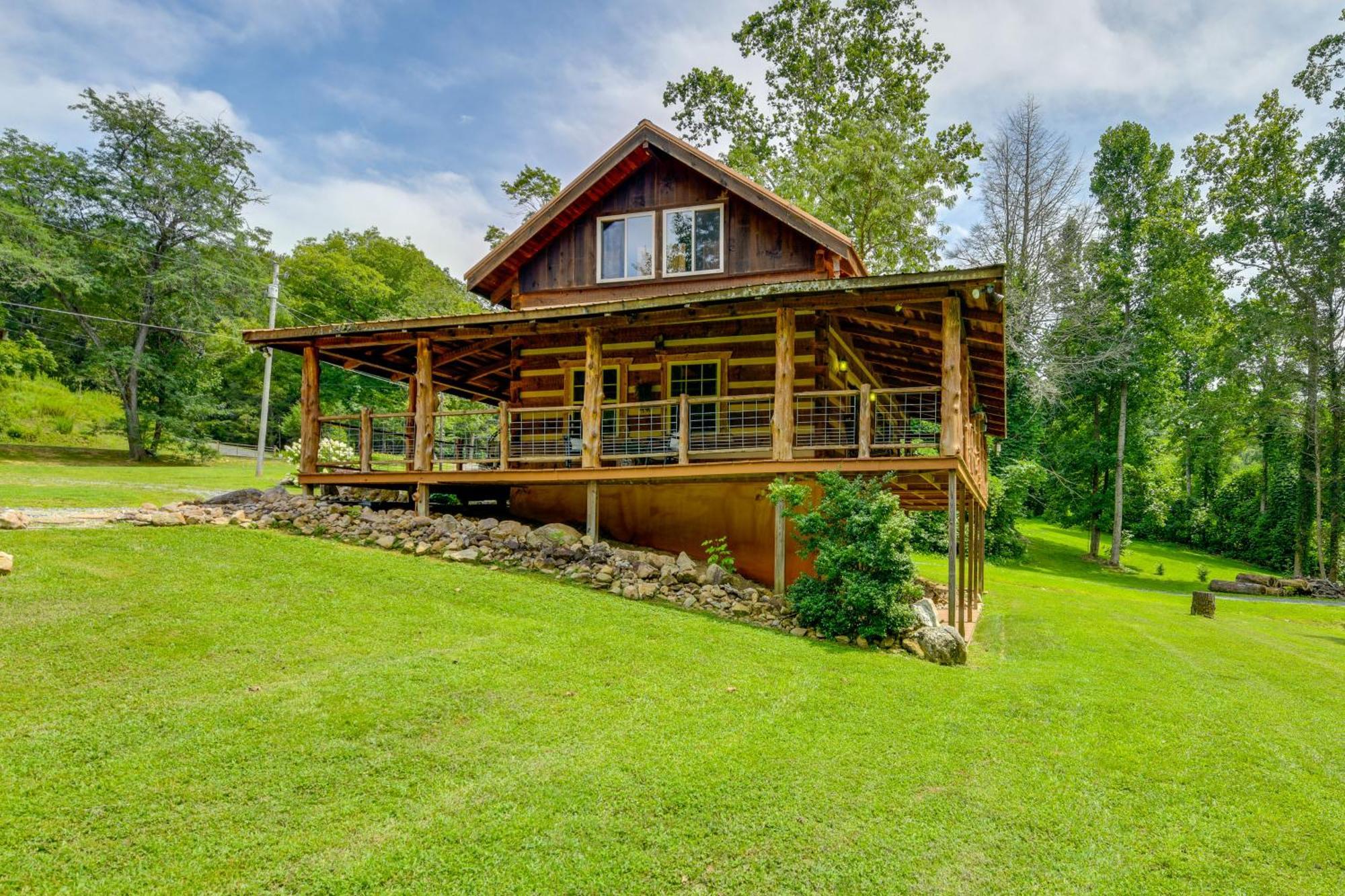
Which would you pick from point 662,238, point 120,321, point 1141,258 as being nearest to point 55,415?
point 120,321

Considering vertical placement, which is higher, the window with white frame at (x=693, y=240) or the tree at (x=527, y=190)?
→ the tree at (x=527, y=190)

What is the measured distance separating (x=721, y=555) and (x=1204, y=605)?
1432 centimetres

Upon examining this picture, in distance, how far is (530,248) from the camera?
17.0m

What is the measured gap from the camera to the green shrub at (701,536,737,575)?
12117mm

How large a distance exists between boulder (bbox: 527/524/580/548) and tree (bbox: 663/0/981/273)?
2344 cm

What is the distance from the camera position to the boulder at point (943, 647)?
9.45 m

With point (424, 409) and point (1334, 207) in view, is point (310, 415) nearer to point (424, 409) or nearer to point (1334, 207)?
point (424, 409)

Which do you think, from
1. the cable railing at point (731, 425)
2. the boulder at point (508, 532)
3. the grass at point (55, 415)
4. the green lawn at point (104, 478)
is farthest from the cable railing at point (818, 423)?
the grass at point (55, 415)

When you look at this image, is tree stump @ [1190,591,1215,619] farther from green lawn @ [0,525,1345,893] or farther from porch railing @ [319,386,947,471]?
green lawn @ [0,525,1345,893]

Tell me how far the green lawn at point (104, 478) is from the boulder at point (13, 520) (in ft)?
12.0

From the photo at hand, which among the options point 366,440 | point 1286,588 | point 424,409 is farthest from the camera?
point 1286,588

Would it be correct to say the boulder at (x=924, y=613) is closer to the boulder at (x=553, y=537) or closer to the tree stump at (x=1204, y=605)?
the boulder at (x=553, y=537)

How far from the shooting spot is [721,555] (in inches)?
527

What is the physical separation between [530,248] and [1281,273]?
116ft
